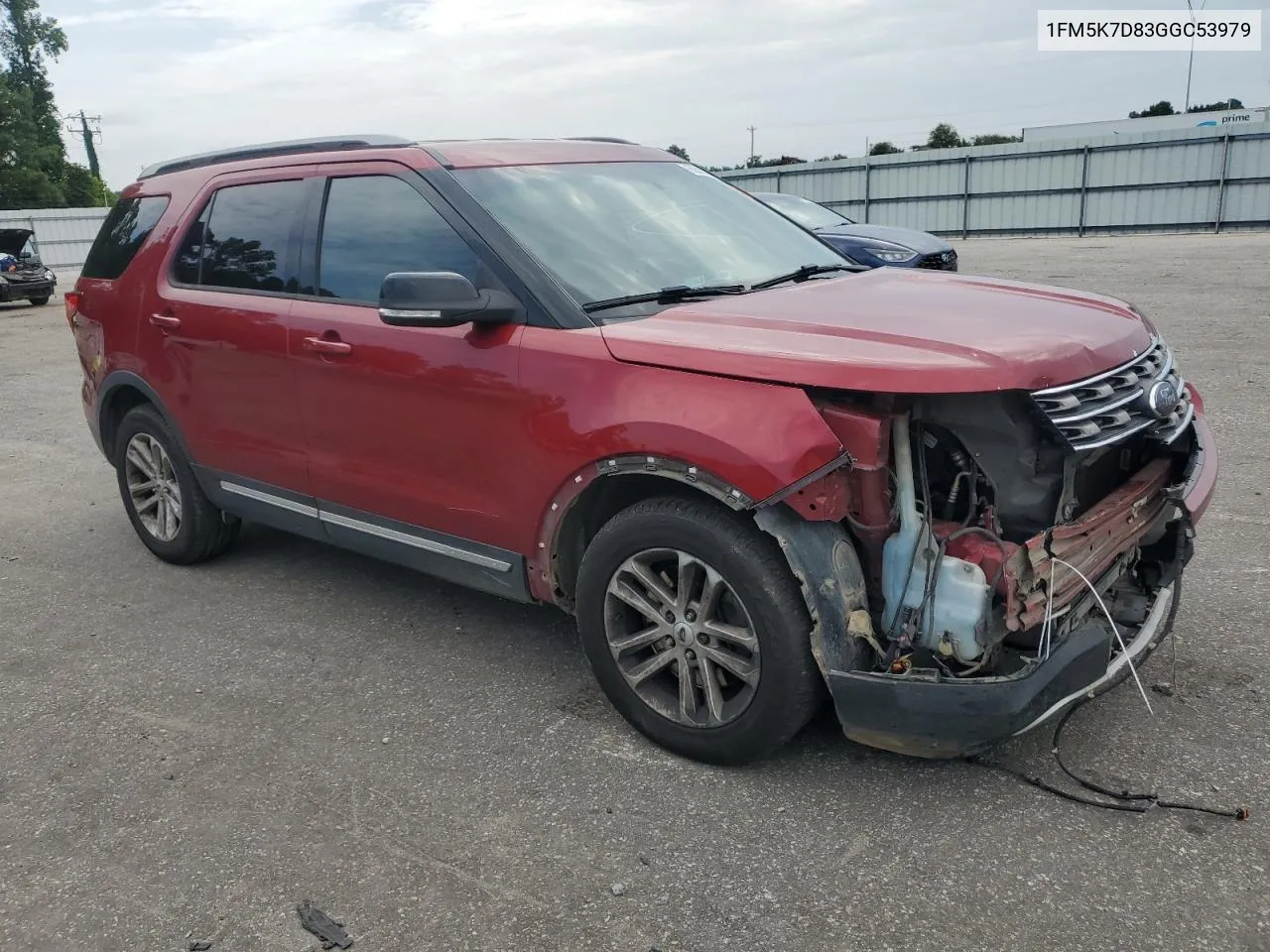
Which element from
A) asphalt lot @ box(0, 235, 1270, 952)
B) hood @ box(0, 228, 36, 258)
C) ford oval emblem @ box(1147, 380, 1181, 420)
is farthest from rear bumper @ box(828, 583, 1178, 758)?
hood @ box(0, 228, 36, 258)

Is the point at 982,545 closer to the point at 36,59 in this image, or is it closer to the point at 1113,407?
the point at 1113,407

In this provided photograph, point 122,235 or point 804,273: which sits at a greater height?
point 122,235

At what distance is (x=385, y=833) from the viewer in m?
2.99

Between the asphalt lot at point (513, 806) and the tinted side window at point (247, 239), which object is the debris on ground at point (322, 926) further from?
the tinted side window at point (247, 239)

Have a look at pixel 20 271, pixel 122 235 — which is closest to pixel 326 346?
pixel 122 235

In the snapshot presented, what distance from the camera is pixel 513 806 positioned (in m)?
3.09

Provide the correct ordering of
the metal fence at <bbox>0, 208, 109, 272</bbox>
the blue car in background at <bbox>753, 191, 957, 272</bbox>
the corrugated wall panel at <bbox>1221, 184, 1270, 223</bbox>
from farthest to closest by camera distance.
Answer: the metal fence at <bbox>0, 208, 109, 272</bbox>, the corrugated wall panel at <bbox>1221, 184, 1270, 223</bbox>, the blue car in background at <bbox>753, 191, 957, 272</bbox>

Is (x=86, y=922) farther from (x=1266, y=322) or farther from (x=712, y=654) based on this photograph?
(x=1266, y=322)

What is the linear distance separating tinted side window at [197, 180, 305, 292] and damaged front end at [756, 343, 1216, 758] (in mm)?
2555

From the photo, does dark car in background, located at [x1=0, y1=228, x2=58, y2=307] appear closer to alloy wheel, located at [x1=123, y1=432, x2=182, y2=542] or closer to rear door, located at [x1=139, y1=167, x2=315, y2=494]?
alloy wheel, located at [x1=123, y1=432, x2=182, y2=542]

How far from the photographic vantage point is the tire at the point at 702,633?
2.94 meters

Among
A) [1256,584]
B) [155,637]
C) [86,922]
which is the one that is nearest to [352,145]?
[155,637]

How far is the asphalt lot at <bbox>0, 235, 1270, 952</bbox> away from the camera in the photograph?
2588 mm

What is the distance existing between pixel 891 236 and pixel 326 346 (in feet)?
30.8
